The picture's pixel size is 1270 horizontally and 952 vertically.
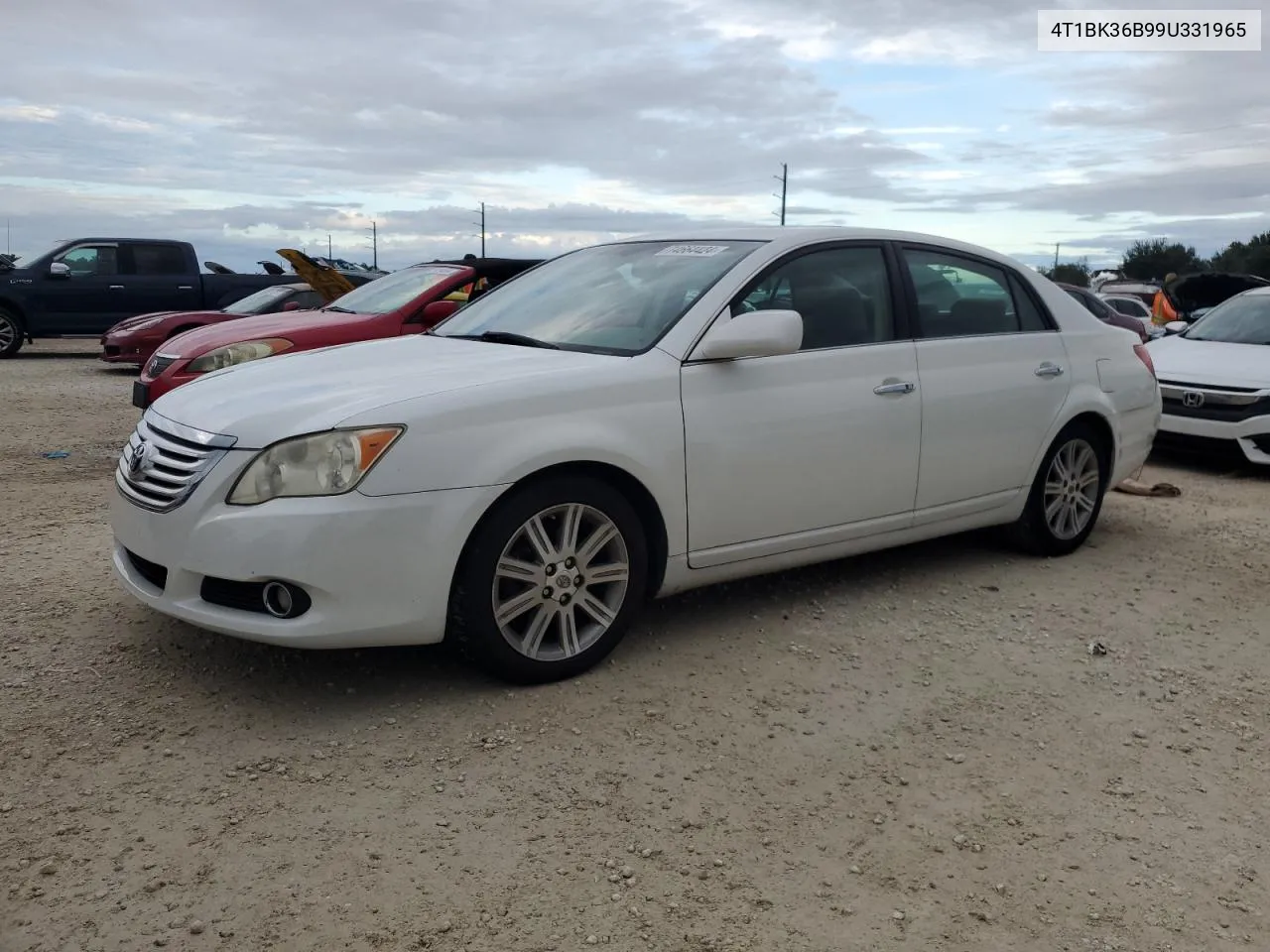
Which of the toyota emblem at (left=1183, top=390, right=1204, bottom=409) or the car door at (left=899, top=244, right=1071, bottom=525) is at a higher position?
the car door at (left=899, top=244, right=1071, bottom=525)

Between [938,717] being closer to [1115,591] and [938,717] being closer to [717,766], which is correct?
[717,766]

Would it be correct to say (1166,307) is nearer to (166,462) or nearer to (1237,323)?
(1237,323)

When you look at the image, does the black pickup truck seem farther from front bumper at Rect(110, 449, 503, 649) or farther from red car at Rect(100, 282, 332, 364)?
front bumper at Rect(110, 449, 503, 649)

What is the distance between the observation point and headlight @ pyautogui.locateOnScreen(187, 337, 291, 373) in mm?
8039

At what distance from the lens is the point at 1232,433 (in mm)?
8305

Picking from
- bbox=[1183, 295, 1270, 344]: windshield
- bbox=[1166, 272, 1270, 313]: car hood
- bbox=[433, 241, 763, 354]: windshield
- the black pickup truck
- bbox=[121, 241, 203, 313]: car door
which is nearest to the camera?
bbox=[433, 241, 763, 354]: windshield

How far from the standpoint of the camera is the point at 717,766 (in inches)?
132

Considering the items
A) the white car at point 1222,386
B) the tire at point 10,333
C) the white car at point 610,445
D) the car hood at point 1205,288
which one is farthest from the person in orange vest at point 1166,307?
the tire at point 10,333

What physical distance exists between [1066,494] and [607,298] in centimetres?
258

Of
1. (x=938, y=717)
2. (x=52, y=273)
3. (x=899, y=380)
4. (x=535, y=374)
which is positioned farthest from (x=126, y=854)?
(x=52, y=273)

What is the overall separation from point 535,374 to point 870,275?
177cm

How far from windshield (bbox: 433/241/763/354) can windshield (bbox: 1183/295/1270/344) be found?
650cm

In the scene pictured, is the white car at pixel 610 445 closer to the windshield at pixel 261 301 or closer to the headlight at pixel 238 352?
the headlight at pixel 238 352

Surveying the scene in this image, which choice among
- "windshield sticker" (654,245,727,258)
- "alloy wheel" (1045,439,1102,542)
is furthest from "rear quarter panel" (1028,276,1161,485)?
"windshield sticker" (654,245,727,258)
